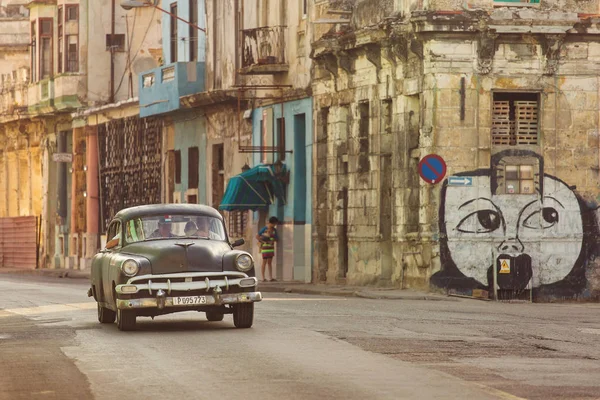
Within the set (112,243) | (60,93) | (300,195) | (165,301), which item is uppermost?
(60,93)

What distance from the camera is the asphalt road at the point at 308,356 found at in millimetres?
14312

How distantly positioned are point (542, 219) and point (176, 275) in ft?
52.6

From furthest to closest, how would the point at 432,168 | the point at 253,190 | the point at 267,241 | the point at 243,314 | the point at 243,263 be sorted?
the point at 253,190 < the point at 267,241 < the point at 432,168 < the point at 243,314 < the point at 243,263

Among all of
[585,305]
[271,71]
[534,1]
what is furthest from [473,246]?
[271,71]

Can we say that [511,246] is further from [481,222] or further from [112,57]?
[112,57]

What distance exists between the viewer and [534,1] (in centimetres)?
3569

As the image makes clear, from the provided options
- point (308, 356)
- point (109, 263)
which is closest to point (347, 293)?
point (109, 263)

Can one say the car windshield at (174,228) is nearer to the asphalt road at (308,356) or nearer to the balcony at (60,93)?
the asphalt road at (308,356)

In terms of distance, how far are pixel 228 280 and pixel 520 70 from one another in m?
16.1

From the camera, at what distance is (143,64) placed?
200 ft

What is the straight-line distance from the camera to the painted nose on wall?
116 ft

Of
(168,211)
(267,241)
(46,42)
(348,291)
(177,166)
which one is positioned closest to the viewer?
(168,211)

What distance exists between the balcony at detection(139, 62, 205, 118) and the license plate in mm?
29261

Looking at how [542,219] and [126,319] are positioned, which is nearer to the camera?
[126,319]
